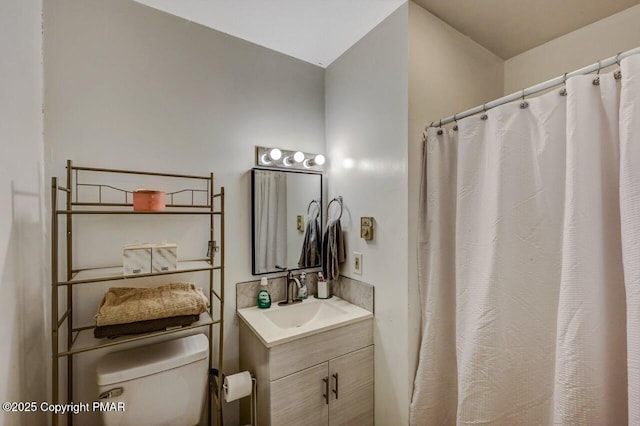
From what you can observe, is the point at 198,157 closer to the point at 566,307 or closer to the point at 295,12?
the point at 295,12

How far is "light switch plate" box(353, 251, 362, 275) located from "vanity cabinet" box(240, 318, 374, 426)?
291 millimetres

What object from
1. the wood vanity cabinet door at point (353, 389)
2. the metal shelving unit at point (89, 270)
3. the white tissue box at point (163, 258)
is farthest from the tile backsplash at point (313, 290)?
the white tissue box at point (163, 258)

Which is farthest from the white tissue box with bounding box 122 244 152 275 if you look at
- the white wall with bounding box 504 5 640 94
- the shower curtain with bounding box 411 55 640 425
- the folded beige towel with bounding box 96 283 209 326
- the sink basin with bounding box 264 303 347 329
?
the white wall with bounding box 504 5 640 94

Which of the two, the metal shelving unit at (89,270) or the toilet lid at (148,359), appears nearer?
the metal shelving unit at (89,270)

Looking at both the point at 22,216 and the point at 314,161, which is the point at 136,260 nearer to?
the point at 22,216

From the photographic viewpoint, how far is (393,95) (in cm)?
145

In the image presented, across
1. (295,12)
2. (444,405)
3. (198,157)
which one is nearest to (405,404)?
(444,405)

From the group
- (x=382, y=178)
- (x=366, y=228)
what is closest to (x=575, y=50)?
(x=382, y=178)

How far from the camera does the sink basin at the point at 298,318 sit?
1321mm

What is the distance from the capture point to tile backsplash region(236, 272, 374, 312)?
1641mm

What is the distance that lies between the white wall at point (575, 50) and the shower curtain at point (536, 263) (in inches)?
31.8

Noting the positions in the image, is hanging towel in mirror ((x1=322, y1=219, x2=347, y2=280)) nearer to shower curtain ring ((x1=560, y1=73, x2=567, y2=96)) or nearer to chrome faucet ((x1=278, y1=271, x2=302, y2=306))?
chrome faucet ((x1=278, y1=271, x2=302, y2=306))

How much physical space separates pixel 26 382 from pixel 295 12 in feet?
6.57

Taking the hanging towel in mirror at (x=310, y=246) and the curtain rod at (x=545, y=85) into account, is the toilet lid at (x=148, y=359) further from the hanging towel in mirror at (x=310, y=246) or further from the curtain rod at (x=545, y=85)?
the curtain rod at (x=545, y=85)
